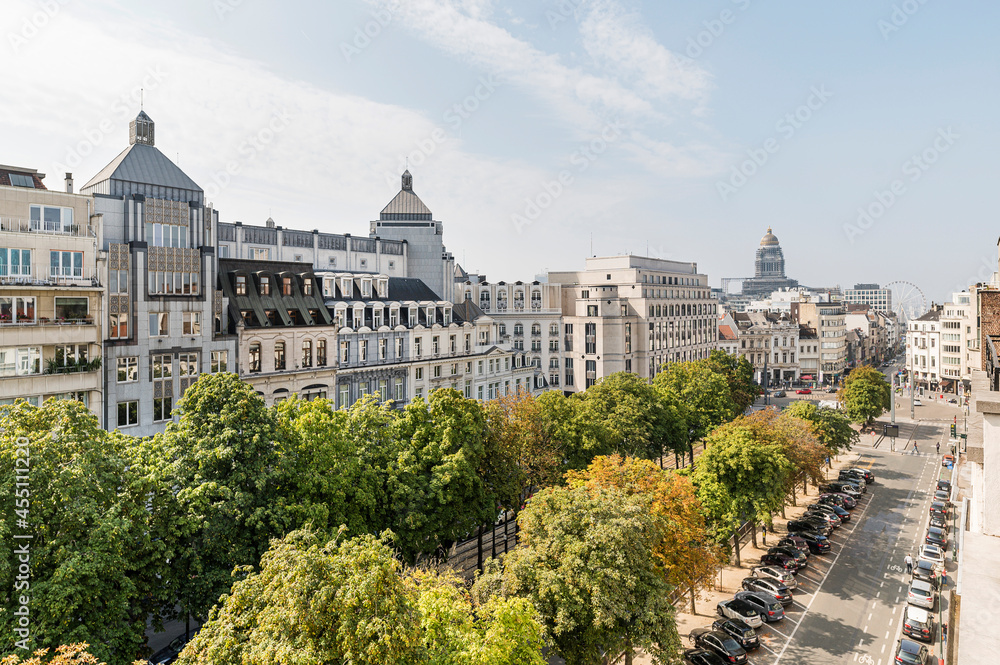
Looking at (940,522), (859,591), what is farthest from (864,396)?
(859,591)

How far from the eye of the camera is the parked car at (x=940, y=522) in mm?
55281

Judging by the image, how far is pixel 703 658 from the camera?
34.7 meters

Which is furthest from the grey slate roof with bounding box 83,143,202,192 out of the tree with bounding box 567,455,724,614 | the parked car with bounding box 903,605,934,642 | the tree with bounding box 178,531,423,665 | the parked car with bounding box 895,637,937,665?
the parked car with bounding box 903,605,934,642

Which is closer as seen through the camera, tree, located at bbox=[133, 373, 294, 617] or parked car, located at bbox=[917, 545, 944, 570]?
tree, located at bbox=[133, 373, 294, 617]

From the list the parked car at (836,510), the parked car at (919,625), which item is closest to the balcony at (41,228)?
the parked car at (919,625)

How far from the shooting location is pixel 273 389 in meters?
55.8

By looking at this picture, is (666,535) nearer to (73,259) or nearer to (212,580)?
(212,580)

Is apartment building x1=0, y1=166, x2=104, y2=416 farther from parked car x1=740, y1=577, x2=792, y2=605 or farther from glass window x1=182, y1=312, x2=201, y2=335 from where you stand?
parked car x1=740, y1=577, x2=792, y2=605

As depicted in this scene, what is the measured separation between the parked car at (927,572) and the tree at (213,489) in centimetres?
4538

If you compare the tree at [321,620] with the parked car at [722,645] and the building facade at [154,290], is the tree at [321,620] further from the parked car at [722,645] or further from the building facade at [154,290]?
the building facade at [154,290]

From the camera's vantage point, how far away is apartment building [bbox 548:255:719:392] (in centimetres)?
10638

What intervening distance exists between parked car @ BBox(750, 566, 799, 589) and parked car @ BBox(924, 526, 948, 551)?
15.0 metres

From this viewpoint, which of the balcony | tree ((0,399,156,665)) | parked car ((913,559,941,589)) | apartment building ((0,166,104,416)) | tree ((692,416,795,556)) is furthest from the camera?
tree ((692,416,795,556))

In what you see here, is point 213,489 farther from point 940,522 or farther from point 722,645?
point 940,522
